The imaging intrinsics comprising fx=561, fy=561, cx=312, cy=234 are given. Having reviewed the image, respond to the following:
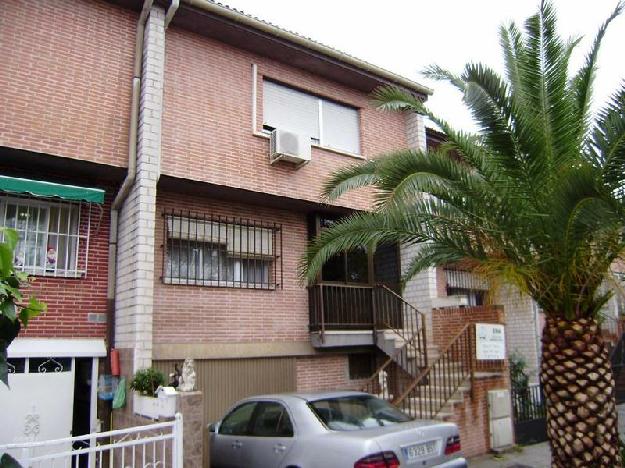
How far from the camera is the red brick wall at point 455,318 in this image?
1058cm

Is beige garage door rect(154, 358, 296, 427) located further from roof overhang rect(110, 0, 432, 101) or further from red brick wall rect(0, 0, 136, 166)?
roof overhang rect(110, 0, 432, 101)

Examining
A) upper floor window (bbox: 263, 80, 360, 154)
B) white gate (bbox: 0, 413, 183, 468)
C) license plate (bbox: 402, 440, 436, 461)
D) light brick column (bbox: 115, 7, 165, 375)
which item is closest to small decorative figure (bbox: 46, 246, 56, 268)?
light brick column (bbox: 115, 7, 165, 375)

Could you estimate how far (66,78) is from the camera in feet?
28.1

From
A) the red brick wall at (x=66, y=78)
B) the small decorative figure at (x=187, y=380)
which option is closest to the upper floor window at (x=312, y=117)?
the red brick wall at (x=66, y=78)

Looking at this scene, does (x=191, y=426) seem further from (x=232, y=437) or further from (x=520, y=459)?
(x=520, y=459)

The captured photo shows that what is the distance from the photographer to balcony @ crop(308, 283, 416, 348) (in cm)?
1069

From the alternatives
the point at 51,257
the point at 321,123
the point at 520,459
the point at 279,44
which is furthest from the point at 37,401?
the point at 520,459

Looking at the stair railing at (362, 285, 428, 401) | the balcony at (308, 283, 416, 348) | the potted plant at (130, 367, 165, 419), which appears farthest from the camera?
the stair railing at (362, 285, 428, 401)

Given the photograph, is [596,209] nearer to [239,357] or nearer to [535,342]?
[239,357]

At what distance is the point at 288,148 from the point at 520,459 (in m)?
6.71

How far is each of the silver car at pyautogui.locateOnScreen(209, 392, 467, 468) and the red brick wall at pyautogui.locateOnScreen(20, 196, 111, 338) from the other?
9.88 ft

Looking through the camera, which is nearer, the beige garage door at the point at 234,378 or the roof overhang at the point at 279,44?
the beige garage door at the point at 234,378

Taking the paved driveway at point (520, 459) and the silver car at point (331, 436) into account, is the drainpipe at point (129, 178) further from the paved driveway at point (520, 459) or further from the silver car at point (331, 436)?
the paved driveway at point (520, 459)

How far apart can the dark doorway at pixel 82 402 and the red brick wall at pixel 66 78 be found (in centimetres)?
320
